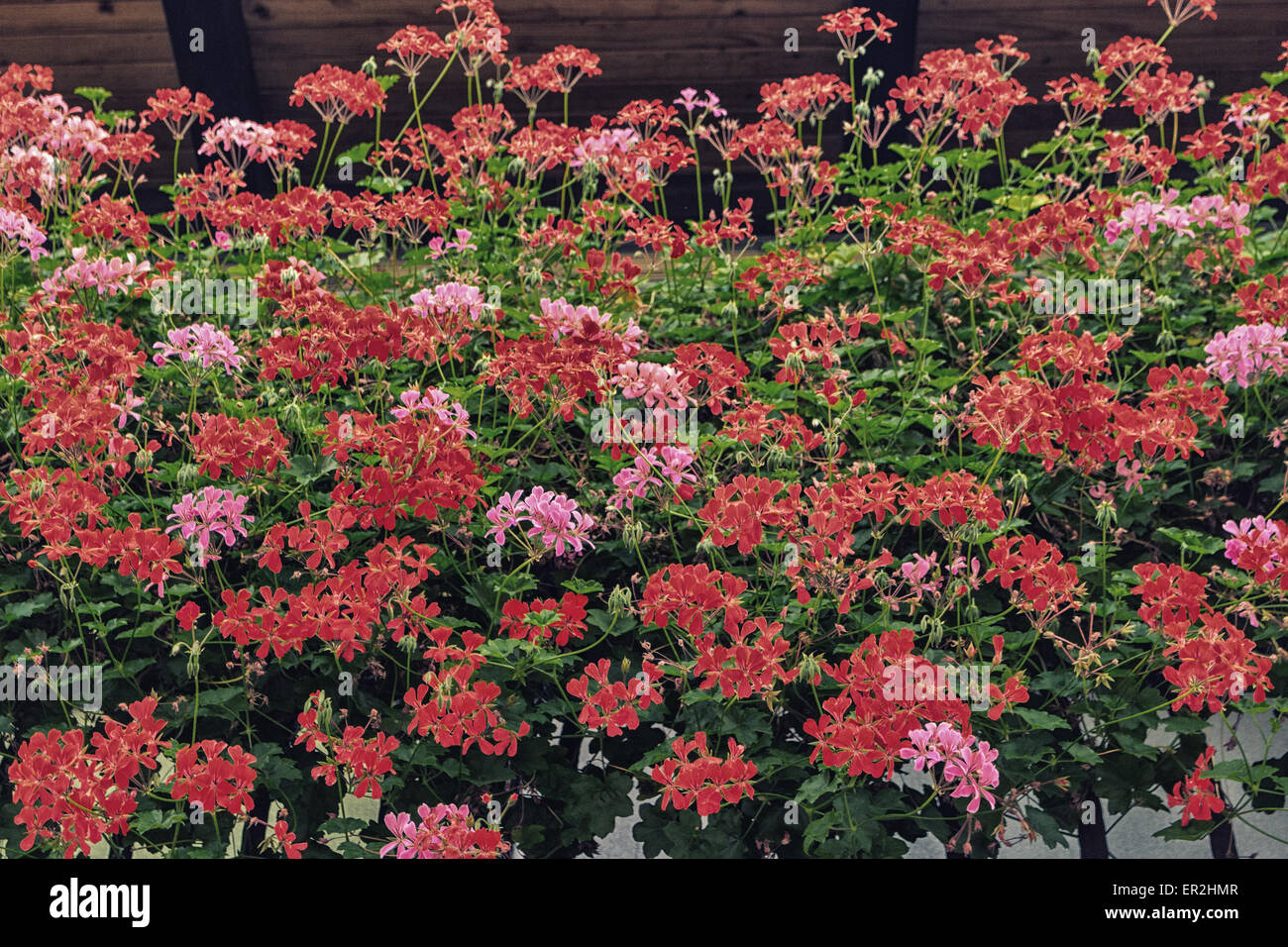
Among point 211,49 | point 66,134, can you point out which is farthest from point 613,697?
point 211,49

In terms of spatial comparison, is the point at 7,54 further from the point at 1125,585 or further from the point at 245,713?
the point at 1125,585

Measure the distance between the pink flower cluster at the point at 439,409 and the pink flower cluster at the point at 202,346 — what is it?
21.8 inches

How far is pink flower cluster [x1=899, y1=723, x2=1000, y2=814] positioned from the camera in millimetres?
2164

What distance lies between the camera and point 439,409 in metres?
2.50

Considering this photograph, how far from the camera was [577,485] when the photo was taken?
2990 mm

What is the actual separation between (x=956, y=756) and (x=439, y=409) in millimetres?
1203

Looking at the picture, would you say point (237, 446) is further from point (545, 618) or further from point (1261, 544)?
point (1261, 544)

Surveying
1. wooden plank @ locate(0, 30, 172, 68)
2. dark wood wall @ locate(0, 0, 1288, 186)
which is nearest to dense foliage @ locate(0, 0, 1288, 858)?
dark wood wall @ locate(0, 0, 1288, 186)

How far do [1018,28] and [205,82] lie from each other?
3936 millimetres

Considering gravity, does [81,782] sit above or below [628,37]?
below

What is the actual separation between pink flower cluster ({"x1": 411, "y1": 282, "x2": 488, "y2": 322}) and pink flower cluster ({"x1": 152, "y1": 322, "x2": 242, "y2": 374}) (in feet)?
1.51

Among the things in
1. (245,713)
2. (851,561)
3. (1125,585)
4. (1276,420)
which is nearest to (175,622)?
(245,713)

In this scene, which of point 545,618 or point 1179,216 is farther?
point 1179,216

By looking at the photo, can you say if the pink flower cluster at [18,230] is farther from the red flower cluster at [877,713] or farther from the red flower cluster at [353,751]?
the red flower cluster at [877,713]
